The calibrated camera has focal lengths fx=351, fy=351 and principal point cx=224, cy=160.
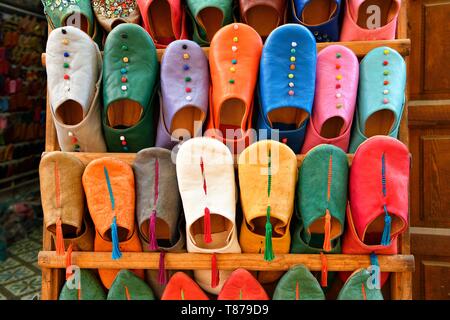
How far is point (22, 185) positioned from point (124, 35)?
2.40 metres

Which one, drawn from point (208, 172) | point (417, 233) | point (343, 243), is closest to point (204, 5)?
point (208, 172)

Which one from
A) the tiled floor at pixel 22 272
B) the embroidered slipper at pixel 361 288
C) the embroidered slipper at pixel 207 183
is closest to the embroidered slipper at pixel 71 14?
the embroidered slipper at pixel 207 183

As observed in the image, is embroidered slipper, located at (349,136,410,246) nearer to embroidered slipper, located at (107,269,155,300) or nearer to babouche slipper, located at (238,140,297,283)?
babouche slipper, located at (238,140,297,283)

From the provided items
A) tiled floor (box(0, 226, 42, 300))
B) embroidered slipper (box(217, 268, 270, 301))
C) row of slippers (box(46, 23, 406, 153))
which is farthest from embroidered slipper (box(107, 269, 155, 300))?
tiled floor (box(0, 226, 42, 300))

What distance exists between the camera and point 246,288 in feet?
3.56

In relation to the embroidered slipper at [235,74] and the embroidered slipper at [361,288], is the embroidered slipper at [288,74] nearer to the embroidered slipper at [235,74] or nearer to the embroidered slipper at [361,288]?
the embroidered slipper at [235,74]

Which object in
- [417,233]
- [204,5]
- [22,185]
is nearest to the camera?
[204,5]

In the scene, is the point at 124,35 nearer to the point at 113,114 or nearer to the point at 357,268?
the point at 113,114

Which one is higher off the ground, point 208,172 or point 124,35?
point 124,35

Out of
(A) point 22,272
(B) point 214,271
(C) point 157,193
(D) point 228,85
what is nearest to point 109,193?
(C) point 157,193

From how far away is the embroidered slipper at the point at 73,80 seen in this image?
1133mm

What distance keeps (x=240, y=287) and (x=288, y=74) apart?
686mm

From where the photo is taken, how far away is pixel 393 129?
43.9 inches

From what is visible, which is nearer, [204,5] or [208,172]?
[208,172]
